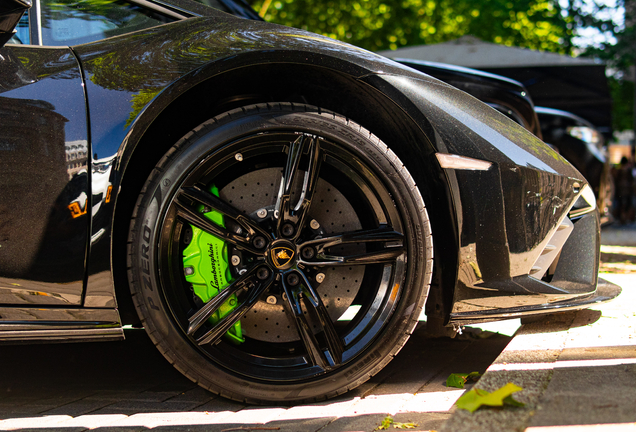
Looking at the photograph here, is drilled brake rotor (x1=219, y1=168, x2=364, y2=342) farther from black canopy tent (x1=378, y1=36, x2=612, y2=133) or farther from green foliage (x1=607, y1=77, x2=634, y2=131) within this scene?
green foliage (x1=607, y1=77, x2=634, y2=131)

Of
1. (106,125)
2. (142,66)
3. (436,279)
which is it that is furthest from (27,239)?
(436,279)

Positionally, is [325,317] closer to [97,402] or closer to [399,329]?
[399,329]

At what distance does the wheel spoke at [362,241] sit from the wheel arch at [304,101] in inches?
8.0

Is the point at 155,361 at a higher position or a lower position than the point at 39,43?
lower

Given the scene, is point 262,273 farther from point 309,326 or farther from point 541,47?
point 541,47

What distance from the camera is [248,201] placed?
1760mm

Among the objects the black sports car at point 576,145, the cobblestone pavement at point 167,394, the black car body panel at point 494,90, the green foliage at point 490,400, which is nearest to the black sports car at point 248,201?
the cobblestone pavement at point 167,394

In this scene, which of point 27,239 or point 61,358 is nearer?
point 27,239

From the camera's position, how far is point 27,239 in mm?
1523

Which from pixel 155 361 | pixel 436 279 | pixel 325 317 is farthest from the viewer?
pixel 155 361

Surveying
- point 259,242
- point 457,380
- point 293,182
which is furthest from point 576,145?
point 259,242

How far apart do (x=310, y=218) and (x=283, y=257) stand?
194 mm

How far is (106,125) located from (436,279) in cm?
121

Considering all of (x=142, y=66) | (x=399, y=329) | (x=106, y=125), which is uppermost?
(x=142, y=66)
